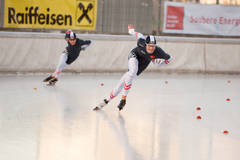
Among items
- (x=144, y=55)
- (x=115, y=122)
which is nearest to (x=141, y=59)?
(x=144, y=55)

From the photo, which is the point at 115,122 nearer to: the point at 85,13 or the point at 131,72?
the point at 131,72

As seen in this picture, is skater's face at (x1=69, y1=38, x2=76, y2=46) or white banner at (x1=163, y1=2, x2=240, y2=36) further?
white banner at (x1=163, y1=2, x2=240, y2=36)

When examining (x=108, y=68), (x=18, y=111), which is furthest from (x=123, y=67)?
(x=18, y=111)

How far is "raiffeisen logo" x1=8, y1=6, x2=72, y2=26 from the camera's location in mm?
13328

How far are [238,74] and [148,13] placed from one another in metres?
4.08

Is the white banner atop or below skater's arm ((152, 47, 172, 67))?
atop

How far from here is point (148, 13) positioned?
14875 millimetres

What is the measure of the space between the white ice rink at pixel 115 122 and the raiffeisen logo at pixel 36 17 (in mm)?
1747

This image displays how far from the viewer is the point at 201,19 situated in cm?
1584

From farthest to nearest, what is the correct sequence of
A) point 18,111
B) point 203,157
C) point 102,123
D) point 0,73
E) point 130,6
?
1. point 130,6
2. point 0,73
3. point 18,111
4. point 102,123
5. point 203,157

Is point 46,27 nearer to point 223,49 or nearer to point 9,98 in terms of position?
point 9,98

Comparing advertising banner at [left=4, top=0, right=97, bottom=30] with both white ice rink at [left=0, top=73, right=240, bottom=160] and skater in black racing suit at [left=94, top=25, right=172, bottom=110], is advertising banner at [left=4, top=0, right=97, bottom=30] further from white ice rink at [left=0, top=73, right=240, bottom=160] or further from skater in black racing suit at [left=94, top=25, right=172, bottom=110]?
skater in black racing suit at [left=94, top=25, right=172, bottom=110]

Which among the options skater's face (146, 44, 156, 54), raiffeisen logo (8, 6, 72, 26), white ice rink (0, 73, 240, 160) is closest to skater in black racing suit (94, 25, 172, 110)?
skater's face (146, 44, 156, 54)

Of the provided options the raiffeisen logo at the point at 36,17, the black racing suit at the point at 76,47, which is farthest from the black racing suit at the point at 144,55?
the raiffeisen logo at the point at 36,17
